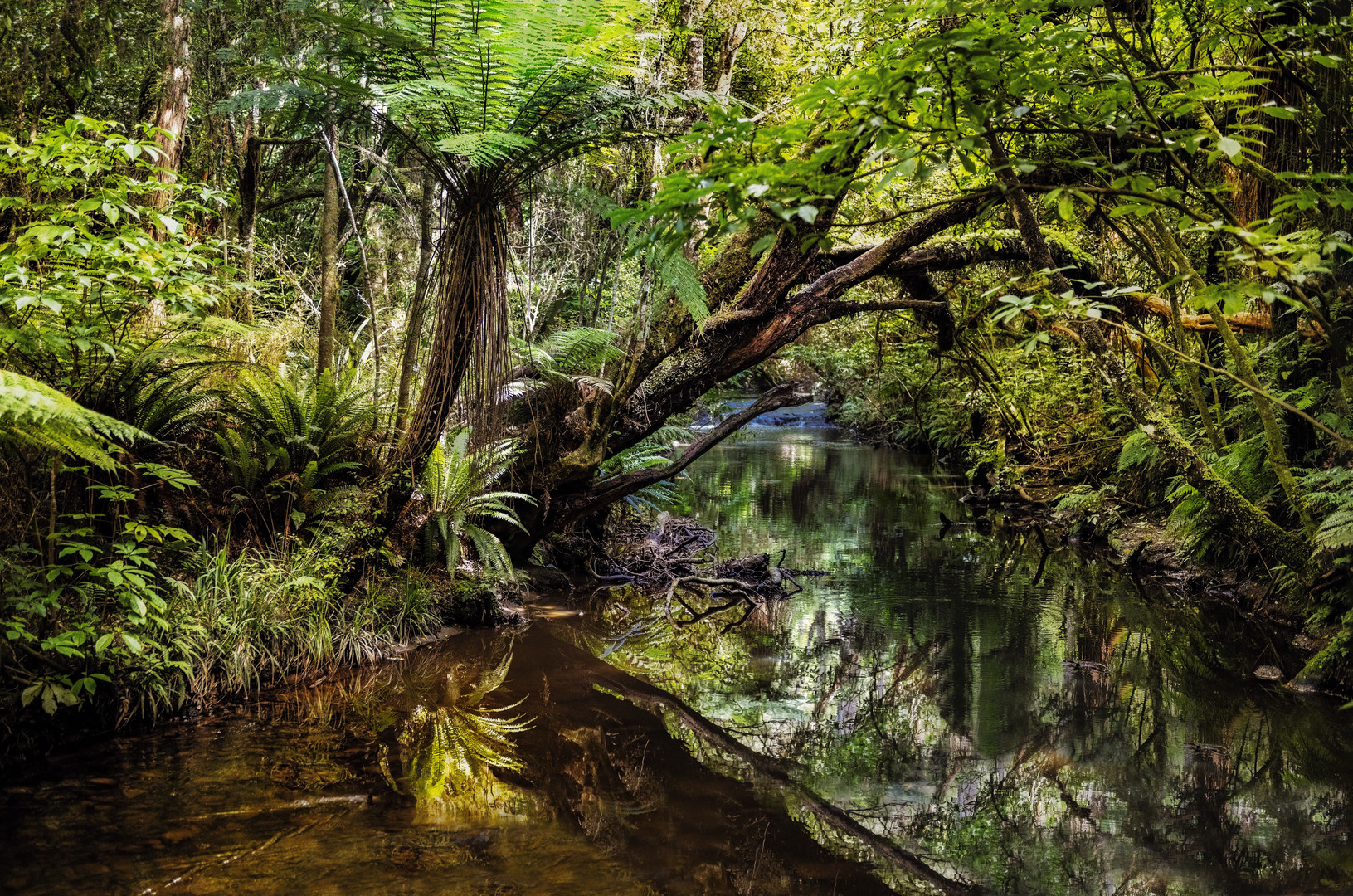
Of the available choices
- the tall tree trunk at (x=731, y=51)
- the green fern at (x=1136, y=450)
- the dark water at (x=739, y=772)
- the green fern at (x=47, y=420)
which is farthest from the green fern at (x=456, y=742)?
the tall tree trunk at (x=731, y=51)

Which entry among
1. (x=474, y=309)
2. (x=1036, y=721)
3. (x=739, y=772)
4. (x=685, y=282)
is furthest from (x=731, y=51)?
(x=739, y=772)

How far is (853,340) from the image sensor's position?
18.3 m

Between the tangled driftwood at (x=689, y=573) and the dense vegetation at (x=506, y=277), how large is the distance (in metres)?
0.56

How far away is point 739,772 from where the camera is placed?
13.8 ft

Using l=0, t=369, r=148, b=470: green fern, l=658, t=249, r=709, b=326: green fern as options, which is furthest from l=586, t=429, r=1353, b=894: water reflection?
l=0, t=369, r=148, b=470: green fern

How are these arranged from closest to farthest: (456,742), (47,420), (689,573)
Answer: (47,420)
(456,742)
(689,573)

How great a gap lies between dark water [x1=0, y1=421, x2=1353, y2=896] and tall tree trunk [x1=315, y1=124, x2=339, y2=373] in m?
2.30

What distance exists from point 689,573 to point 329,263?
4.17m

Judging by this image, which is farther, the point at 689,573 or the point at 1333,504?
the point at 689,573

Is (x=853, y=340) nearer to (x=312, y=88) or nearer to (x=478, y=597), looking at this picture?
(x=478, y=597)

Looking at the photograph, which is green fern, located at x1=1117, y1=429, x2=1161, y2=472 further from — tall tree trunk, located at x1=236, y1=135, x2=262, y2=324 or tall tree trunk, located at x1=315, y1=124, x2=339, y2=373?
tall tree trunk, located at x1=236, y1=135, x2=262, y2=324

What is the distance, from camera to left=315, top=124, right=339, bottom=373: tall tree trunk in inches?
229

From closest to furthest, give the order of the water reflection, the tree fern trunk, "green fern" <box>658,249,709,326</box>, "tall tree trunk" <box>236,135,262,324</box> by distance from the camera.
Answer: the water reflection, the tree fern trunk, "green fern" <box>658,249,709,326</box>, "tall tree trunk" <box>236,135,262,324</box>

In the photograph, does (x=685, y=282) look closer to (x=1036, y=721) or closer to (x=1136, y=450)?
(x=1036, y=721)
